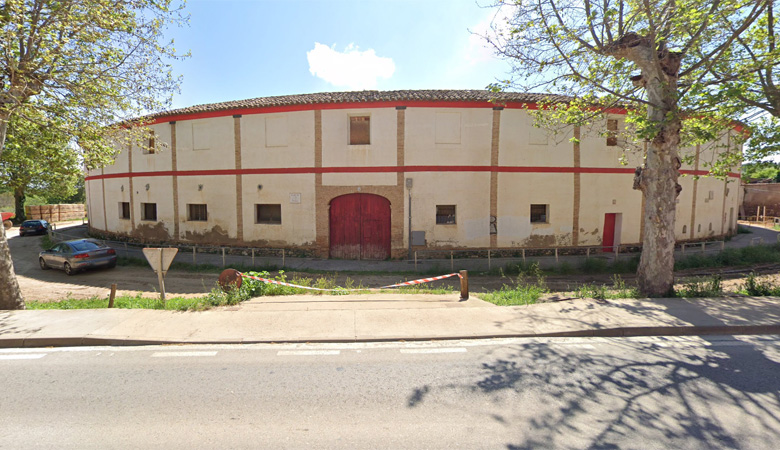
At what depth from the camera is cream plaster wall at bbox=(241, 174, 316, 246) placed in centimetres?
1503

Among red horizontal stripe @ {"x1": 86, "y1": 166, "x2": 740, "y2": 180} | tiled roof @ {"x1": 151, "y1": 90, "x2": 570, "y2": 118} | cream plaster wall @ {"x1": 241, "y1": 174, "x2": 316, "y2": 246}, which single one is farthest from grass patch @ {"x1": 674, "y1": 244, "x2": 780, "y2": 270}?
cream plaster wall @ {"x1": 241, "y1": 174, "x2": 316, "y2": 246}

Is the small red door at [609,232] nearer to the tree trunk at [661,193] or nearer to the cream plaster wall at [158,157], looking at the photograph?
the tree trunk at [661,193]

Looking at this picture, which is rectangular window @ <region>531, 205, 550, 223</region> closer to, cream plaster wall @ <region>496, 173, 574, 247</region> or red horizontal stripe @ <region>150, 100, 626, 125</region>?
cream plaster wall @ <region>496, 173, 574, 247</region>

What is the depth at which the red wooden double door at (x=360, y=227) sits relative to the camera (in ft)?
48.7

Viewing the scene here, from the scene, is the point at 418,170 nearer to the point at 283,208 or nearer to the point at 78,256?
the point at 283,208

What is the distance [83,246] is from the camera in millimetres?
12750

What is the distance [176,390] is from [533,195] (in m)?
14.3

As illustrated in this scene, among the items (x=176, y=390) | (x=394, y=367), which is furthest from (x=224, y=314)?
(x=394, y=367)

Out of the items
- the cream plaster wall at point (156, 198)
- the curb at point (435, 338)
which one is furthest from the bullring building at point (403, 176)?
the curb at point (435, 338)

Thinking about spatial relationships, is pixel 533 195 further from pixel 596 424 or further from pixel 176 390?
pixel 176 390

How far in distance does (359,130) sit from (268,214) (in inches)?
220

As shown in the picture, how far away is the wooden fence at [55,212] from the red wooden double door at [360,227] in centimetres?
3359

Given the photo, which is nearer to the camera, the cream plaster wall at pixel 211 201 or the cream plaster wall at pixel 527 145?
the cream plaster wall at pixel 527 145

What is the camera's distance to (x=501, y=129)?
47.9 ft
